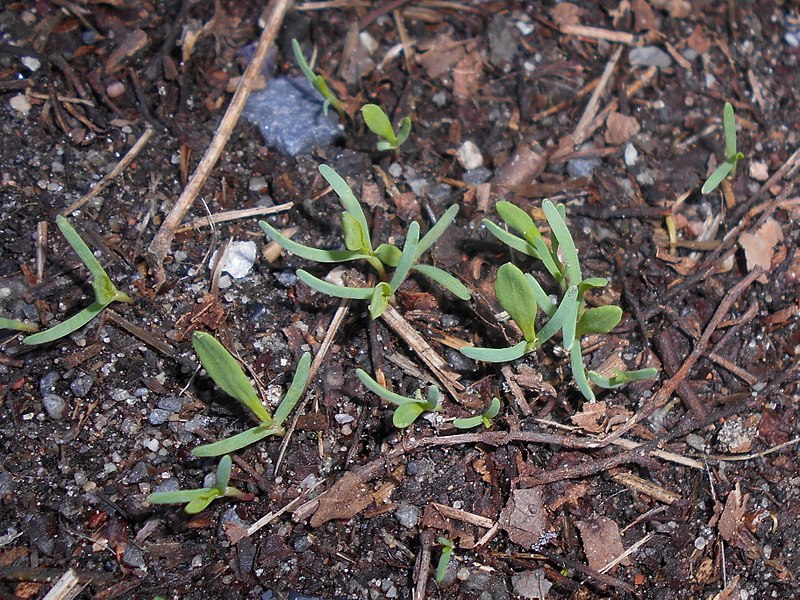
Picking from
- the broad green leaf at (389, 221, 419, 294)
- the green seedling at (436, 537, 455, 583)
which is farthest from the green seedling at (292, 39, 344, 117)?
the green seedling at (436, 537, 455, 583)

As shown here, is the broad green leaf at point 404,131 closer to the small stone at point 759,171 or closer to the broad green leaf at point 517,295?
the broad green leaf at point 517,295

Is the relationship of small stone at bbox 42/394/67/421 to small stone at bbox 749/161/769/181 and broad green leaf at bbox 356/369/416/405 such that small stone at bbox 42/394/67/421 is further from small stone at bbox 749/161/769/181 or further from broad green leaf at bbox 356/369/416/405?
small stone at bbox 749/161/769/181

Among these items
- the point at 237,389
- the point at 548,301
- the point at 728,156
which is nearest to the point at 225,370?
the point at 237,389

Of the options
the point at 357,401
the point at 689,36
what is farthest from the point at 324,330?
the point at 689,36

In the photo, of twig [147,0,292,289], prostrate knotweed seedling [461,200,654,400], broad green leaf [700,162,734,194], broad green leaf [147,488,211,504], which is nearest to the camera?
broad green leaf [147,488,211,504]

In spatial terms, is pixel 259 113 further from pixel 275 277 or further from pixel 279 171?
pixel 275 277

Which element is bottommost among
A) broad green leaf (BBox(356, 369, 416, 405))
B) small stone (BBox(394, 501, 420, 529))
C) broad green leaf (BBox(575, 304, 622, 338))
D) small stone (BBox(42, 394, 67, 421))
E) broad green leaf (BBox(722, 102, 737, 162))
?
small stone (BBox(394, 501, 420, 529))
